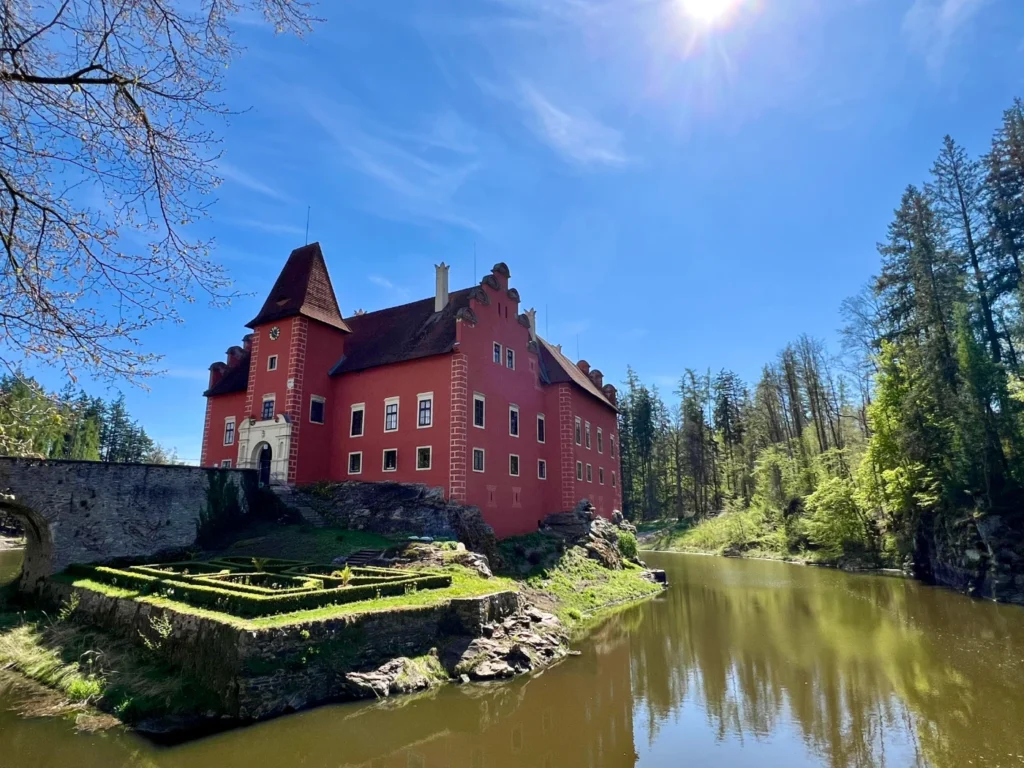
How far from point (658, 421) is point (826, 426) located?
24139mm

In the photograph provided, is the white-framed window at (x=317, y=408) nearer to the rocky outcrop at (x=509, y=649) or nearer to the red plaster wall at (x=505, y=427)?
the red plaster wall at (x=505, y=427)

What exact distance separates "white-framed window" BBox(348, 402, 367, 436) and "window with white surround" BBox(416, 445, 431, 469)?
3.81 m

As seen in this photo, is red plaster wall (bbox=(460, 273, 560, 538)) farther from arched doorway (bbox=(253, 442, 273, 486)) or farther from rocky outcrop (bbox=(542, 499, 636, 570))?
arched doorway (bbox=(253, 442, 273, 486))

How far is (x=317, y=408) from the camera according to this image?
29.5 meters

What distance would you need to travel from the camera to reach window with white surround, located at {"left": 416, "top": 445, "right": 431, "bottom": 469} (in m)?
26.6

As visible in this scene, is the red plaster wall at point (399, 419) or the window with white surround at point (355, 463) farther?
the window with white surround at point (355, 463)

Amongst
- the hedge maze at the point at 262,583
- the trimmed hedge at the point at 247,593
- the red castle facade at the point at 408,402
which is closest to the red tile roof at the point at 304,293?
the red castle facade at the point at 408,402

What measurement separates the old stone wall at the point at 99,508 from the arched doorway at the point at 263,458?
12.4ft

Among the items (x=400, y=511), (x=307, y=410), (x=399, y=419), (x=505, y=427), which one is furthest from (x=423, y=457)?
(x=307, y=410)

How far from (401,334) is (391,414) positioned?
501cm

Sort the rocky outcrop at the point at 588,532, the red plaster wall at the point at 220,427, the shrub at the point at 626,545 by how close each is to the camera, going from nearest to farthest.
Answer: the rocky outcrop at the point at 588,532 < the red plaster wall at the point at 220,427 < the shrub at the point at 626,545

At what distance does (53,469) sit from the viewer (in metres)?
20.1

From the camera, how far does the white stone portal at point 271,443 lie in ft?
90.0

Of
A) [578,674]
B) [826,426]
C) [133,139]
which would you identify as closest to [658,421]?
[826,426]
